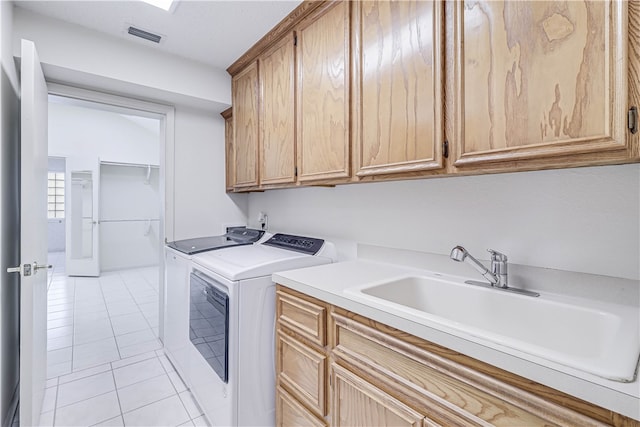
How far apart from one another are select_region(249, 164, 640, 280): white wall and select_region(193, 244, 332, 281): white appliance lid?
0.36 meters

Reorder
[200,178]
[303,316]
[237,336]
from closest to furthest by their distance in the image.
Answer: [303,316] < [237,336] < [200,178]

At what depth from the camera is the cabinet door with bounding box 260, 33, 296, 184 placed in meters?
1.84

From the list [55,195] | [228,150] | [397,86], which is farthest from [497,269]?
[55,195]

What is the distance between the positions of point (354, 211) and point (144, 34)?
1.83 meters

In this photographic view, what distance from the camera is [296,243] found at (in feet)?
6.85

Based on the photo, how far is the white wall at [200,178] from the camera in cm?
255

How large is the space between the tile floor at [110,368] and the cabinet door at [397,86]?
182 cm

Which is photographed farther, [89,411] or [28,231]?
[89,411]

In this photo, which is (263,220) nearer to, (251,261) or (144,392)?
(251,261)

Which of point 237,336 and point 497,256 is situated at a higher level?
point 497,256

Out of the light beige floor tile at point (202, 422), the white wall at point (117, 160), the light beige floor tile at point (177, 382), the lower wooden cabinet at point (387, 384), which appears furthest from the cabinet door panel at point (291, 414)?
the white wall at point (117, 160)

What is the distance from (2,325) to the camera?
57.9 inches

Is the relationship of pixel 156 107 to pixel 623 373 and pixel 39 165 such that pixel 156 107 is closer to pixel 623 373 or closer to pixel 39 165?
pixel 39 165

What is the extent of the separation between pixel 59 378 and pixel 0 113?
1840mm
